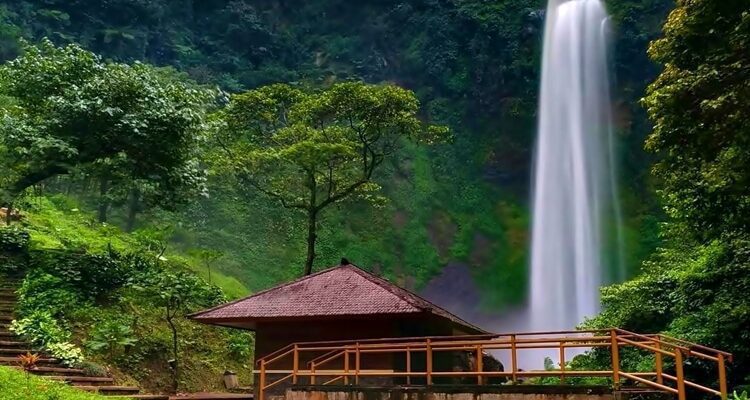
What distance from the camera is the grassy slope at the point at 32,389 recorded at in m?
8.91

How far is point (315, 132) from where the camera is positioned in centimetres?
1966

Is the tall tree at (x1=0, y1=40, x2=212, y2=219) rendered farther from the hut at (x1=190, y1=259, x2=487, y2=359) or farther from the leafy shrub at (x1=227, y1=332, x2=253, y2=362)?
the hut at (x1=190, y1=259, x2=487, y2=359)

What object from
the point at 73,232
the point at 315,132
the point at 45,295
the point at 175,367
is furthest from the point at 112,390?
the point at 73,232

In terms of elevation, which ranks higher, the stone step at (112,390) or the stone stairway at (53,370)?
the stone stairway at (53,370)

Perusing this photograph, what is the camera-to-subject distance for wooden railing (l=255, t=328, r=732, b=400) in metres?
7.61

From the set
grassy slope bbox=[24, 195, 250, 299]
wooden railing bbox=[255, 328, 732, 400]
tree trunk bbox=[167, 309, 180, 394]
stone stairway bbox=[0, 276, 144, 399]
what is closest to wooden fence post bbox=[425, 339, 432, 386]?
wooden railing bbox=[255, 328, 732, 400]

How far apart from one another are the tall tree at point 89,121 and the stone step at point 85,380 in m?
5.49

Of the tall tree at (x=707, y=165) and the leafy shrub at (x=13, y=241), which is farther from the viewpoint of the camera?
the leafy shrub at (x=13, y=241)

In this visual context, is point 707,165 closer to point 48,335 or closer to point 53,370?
point 53,370

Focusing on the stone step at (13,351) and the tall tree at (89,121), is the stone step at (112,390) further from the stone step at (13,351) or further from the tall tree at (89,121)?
the tall tree at (89,121)

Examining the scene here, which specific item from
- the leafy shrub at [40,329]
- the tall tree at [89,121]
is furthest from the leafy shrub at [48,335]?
the tall tree at [89,121]

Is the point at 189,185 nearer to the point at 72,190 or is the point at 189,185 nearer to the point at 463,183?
the point at 72,190

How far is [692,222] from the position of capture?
12148mm

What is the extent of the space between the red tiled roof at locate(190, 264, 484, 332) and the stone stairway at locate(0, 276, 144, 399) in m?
1.92
